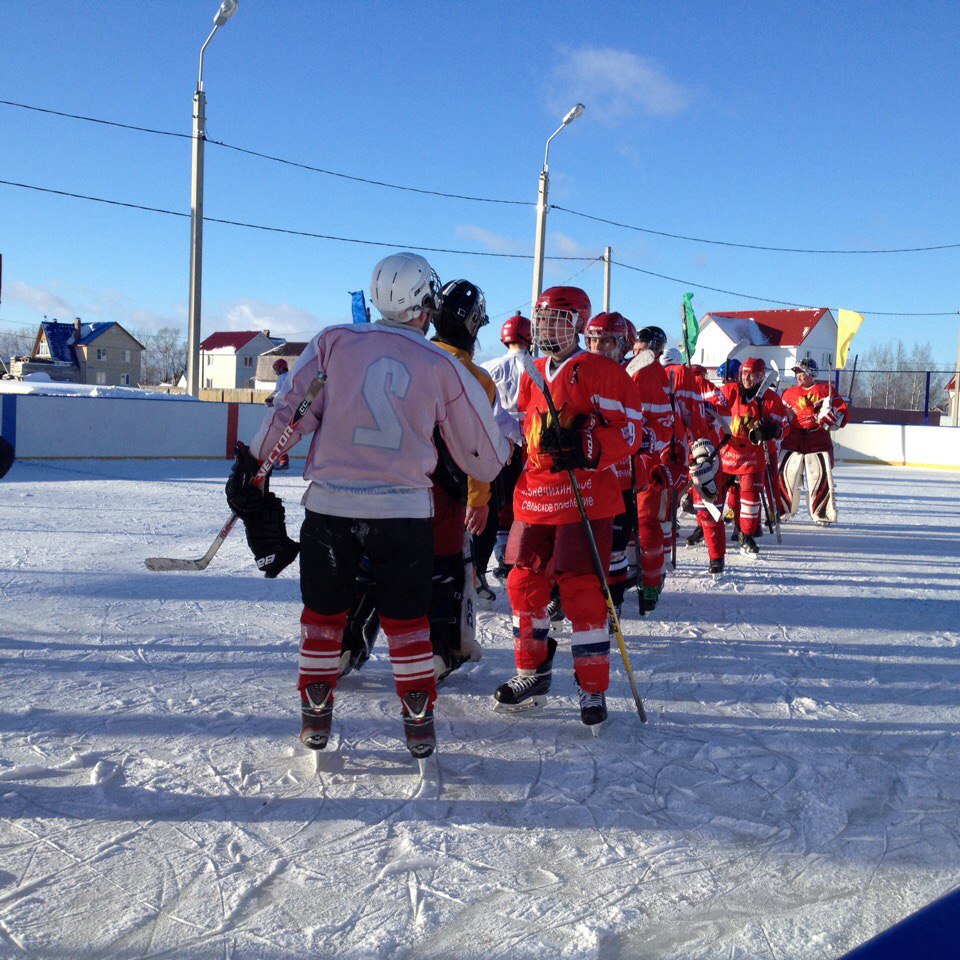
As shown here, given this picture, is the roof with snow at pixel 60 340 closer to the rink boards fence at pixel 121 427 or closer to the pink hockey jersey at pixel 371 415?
the rink boards fence at pixel 121 427

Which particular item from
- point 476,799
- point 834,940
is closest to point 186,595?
point 476,799

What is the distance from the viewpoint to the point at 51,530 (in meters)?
7.16

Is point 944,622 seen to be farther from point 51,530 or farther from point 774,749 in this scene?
point 51,530

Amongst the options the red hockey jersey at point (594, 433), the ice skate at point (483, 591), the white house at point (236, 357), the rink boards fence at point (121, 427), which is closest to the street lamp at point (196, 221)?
the rink boards fence at point (121, 427)

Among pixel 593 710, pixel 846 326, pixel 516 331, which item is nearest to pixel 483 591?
pixel 516 331

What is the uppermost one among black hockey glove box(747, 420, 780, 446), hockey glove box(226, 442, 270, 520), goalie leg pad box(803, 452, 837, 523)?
black hockey glove box(747, 420, 780, 446)

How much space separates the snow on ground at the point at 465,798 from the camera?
1972 mm

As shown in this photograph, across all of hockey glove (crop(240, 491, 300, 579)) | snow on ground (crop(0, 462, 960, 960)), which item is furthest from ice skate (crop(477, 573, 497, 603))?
hockey glove (crop(240, 491, 300, 579))

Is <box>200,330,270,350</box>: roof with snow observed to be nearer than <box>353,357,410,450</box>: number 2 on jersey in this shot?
No

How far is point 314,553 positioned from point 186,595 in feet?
8.86

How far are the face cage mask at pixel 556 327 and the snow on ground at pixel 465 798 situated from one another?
145cm

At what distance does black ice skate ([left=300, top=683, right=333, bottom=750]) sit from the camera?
111 inches

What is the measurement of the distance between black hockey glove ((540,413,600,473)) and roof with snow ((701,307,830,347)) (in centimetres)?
→ 5108

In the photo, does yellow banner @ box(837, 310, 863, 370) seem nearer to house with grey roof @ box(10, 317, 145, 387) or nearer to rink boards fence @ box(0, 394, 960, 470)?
rink boards fence @ box(0, 394, 960, 470)
